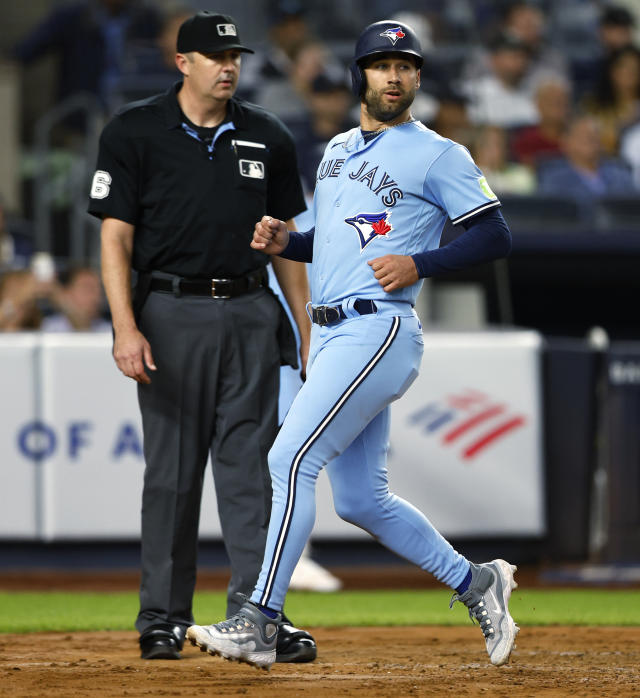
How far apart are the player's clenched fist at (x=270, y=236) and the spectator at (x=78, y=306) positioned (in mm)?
4469

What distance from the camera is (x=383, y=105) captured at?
3951 millimetres

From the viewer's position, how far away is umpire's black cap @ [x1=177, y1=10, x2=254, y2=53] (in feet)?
14.5

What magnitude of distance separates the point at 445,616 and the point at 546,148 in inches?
242

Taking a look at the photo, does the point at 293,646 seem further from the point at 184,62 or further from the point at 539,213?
the point at 539,213

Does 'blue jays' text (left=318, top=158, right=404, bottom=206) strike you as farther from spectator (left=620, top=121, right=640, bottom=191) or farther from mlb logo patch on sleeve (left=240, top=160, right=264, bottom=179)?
spectator (left=620, top=121, right=640, bottom=191)

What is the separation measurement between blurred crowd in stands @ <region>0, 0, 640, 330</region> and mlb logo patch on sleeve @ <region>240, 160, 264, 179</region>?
461 centimetres

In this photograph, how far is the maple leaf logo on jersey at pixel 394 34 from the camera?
3896 mm

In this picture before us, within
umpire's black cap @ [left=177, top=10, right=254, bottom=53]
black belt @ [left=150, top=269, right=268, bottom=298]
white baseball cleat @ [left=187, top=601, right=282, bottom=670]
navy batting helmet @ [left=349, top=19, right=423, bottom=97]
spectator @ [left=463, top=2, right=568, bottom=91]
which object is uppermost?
spectator @ [left=463, top=2, right=568, bottom=91]

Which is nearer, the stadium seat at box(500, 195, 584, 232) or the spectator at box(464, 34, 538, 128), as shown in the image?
A: the stadium seat at box(500, 195, 584, 232)

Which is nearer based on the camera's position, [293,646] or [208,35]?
[293,646]

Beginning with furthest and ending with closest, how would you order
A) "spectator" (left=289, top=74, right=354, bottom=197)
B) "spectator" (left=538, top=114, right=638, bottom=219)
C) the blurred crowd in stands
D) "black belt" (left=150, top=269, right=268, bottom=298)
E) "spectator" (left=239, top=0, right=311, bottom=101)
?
"spectator" (left=239, top=0, right=311, bottom=101)
"spectator" (left=538, top=114, right=638, bottom=219)
the blurred crowd in stands
"spectator" (left=289, top=74, right=354, bottom=197)
"black belt" (left=150, top=269, right=268, bottom=298)

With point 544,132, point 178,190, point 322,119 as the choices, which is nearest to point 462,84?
point 544,132

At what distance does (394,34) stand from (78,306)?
499 centimetres

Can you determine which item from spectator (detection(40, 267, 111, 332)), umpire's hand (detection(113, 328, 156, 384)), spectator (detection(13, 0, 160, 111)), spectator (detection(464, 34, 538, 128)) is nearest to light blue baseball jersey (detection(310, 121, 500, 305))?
umpire's hand (detection(113, 328, 156, 384))
